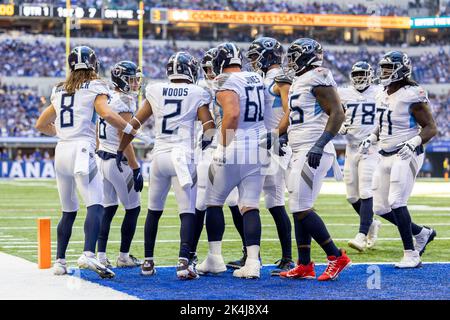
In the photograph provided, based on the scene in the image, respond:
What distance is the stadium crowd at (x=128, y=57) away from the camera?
4581cm

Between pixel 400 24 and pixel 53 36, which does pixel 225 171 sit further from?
pixel 400 24

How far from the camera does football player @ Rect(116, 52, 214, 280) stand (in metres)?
7.95

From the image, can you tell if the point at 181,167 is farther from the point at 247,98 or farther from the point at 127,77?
the point at 127,77

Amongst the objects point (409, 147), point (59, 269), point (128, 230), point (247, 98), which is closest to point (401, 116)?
point (409, 147)

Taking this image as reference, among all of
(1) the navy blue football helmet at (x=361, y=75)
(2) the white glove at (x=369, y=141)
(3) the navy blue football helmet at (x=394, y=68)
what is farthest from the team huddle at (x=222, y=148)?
(1) the navy blue football helmet at (x=361, y=75)

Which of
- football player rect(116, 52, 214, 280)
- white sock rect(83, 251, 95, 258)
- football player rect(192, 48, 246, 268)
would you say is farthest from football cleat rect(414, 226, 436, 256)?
white sock rect(83, 251, 95, 258)

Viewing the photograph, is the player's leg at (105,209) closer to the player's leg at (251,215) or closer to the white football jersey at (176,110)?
the white football jersey at (176,110)

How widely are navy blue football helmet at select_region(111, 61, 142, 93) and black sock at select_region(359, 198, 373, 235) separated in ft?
10.8

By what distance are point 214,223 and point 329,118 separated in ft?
4.51

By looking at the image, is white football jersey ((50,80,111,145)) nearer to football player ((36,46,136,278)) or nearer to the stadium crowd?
football player ((36,46,136,278))

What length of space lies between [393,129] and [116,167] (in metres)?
2.69

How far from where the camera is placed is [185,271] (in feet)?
25.2
